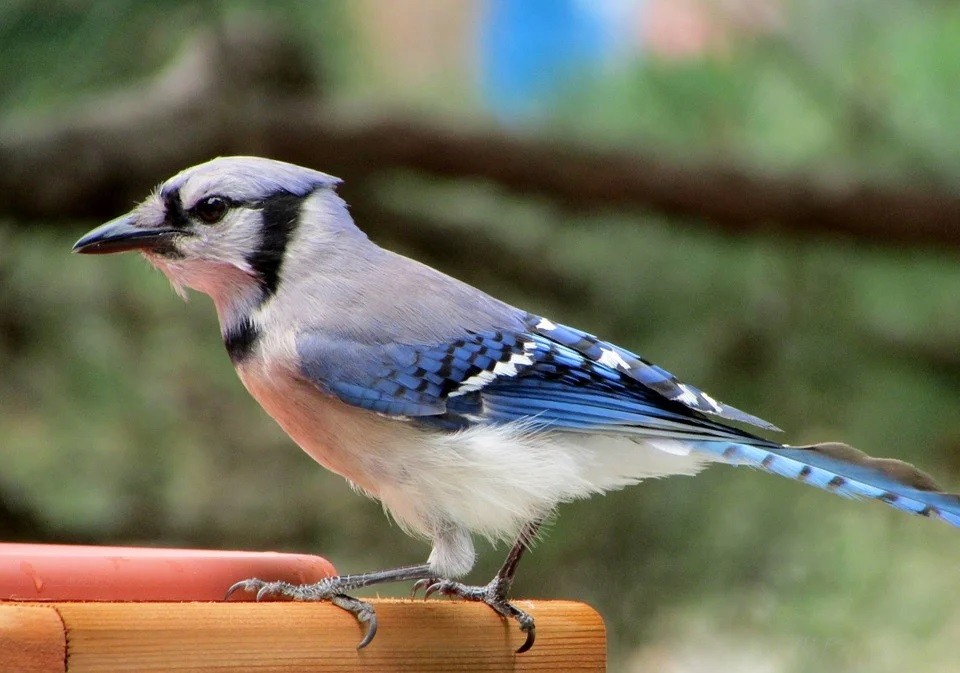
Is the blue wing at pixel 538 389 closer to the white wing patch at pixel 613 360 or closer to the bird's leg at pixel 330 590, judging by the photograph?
the white wing patch at pixel 613 360

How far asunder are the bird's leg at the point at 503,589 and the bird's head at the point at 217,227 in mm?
335

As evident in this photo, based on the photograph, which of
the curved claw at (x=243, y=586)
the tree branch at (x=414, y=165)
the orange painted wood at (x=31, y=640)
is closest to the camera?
the orange painted wood at (x=31, y=640)

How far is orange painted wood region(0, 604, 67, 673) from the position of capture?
2.45 ft

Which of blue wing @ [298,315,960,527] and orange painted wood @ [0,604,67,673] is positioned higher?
orange painted wood @ [0,604,67,673]

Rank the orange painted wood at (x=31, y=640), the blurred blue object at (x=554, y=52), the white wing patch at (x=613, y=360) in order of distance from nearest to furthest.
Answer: the orange painted wood at (x=31, y=640) → the white wing patch at (x=613, y=360) → the blurred blue object at (x=554, y=52)

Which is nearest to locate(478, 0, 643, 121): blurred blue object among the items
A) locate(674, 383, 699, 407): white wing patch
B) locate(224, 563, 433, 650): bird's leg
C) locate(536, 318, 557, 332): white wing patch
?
locate(536, 318, 557, 332): white wing patch

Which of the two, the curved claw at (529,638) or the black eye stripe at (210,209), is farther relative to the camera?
the black eye stripe at (210,209)

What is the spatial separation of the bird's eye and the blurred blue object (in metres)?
1.09

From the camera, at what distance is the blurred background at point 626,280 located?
1.97 metres

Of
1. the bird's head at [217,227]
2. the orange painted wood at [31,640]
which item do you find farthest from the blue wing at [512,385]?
the orange painted wood at [31,640]

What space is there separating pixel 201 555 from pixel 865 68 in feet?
4.84

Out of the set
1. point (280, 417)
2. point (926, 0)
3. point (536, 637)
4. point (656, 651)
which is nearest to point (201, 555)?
point (280, 417)

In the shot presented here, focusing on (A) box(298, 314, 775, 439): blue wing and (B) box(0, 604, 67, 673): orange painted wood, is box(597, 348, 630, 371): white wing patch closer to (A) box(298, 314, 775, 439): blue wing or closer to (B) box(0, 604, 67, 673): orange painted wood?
(A) box(298, 314, 775, 439): blue wing

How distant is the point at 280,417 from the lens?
3.97 ft
